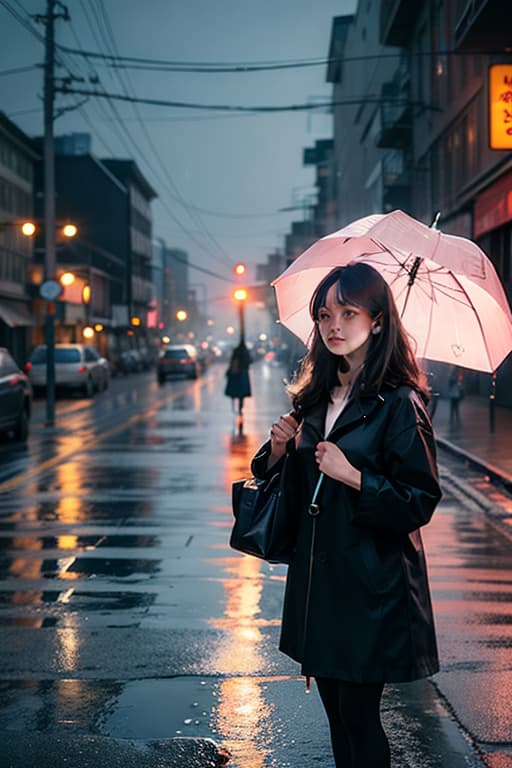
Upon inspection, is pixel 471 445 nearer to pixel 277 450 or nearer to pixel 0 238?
pixel 277 450

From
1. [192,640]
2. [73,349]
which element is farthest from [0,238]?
[192,640]

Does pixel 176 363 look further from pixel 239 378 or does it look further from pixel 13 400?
pixel 13 400

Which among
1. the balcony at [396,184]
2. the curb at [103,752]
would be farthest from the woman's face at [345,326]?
the balcony at [396,184]

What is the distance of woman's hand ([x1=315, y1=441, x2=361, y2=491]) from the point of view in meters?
3.21

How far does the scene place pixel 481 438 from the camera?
20234mm

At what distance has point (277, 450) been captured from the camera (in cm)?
355

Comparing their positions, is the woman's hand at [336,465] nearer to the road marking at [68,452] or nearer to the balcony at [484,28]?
the road marking at [68,452]

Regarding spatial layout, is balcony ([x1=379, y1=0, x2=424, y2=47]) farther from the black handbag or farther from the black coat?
the black coat

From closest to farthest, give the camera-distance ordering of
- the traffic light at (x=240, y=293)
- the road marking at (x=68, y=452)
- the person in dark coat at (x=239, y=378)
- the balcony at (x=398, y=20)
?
1. the road marking at (x=68, y=452)
2. the person in dark coat at (x=239, y=378)
3. the traffic light at (x=240, y=293)
4. the balcony at (x=398, y=20)

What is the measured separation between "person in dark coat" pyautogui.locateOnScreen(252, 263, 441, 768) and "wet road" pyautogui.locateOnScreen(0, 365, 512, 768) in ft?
4.43

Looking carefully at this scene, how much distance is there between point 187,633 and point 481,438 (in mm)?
14186

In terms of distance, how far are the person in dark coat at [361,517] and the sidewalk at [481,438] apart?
1056cm

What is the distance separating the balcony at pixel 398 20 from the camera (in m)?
41.2

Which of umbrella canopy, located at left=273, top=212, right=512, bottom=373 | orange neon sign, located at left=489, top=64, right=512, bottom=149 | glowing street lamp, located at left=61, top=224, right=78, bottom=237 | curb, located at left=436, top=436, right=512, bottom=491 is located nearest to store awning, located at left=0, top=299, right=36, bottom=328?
glowing street lamp, located at left=61, top=224, right=78, bottom=237
